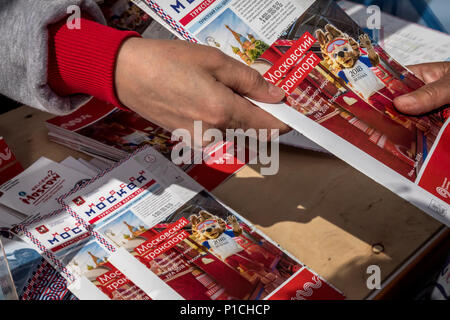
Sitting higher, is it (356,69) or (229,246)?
(356,69)

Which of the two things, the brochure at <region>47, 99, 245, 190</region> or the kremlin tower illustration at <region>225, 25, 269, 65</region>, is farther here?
the brochure at <region>47, 99, 245, 190</region>

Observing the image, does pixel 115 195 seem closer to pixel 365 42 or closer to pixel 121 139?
pixel 121 139

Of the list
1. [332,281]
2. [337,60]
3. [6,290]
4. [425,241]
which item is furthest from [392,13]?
[6,290]

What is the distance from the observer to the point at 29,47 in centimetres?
63

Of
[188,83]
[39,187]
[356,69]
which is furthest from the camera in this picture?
[39,187]

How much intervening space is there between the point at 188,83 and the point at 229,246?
0.28 meters

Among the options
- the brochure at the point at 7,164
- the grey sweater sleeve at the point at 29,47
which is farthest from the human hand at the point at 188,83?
the brochure at the point at 7,164

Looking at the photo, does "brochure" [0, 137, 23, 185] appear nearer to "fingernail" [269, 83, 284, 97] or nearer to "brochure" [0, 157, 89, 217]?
"brochure" [0, 157, 89, 217]

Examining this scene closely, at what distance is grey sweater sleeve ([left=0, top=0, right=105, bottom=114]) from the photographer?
2.05 feet

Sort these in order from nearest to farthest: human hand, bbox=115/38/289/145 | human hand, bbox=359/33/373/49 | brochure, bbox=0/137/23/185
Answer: human hand, bbox=115/38/289/145 → human hand, bbox=359/33/373/49 → brochure, bbox=0/137/23/185

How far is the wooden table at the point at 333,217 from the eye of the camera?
679 mm

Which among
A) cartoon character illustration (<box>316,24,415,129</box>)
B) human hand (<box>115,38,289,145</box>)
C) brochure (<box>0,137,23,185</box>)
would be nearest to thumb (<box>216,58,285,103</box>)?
human hand (<box>115,38,289,145</box>)

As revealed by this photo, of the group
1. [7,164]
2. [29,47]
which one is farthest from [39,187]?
[29,47]

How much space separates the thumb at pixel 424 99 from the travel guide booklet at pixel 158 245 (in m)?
0.31
